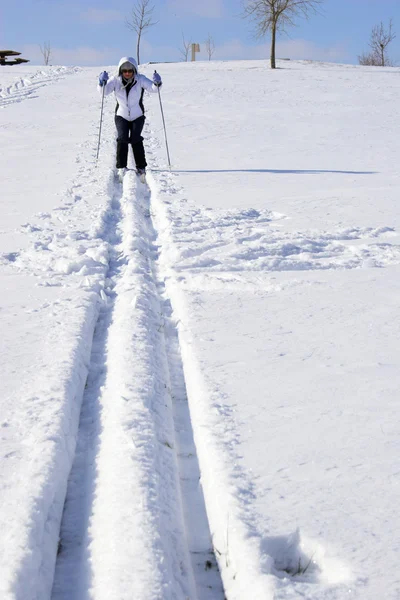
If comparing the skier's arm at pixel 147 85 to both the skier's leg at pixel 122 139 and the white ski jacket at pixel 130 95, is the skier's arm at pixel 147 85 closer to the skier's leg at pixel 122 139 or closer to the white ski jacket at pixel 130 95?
the white ski jacket at pixel 130 95

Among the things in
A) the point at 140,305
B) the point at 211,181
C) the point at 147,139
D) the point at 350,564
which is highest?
the point at 147,139

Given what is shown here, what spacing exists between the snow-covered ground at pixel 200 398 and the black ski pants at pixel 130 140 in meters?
1.61

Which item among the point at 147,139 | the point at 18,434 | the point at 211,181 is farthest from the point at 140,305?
the point at 147,139

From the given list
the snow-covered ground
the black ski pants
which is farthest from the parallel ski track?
the black ski pants

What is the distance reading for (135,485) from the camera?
1952mm

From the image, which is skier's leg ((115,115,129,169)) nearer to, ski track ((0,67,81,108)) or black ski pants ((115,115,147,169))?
black ski pants ((115,115,147,169))

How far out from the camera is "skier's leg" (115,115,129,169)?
8.37m

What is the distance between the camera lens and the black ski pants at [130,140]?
27.2 ft

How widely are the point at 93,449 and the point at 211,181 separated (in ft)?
20.7

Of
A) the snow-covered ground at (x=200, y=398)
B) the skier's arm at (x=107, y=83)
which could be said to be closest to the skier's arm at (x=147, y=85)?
the skier's arm at (x=107, y=83)

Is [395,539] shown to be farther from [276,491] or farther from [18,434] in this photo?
[18,434]

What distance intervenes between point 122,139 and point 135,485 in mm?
7009

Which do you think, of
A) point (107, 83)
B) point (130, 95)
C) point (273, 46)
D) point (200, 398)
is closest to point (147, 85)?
point (130, 95)

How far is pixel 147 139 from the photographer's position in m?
12.5
